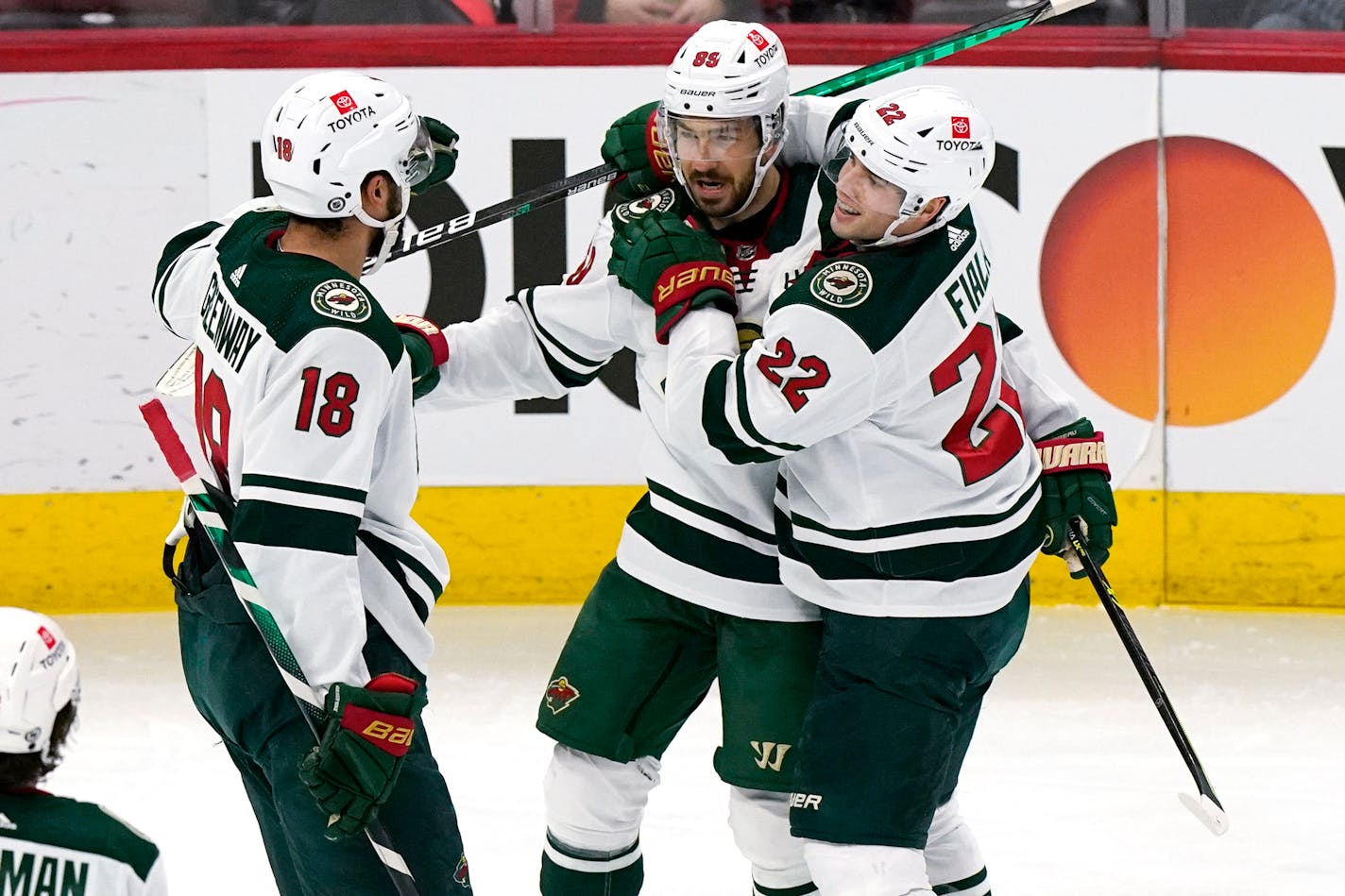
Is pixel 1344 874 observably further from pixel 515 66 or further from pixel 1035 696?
pixel 515 66

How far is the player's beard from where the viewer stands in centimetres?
253

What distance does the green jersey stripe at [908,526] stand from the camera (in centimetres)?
242

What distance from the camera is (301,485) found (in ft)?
6.56

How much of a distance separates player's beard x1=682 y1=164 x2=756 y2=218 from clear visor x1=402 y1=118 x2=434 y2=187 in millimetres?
A: 414

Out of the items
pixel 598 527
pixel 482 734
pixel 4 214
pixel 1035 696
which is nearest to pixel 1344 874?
pixel 1035 696

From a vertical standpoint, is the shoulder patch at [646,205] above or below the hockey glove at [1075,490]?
above

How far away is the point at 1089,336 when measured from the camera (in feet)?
15.4

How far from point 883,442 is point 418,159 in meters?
0.68

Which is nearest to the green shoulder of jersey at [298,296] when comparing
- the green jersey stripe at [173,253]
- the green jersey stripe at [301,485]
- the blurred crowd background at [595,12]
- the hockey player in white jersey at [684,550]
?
the green jersey stripe at [301,485]

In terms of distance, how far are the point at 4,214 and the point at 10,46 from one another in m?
0.41

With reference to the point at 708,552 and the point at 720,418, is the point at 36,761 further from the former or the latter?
the point at 708,552

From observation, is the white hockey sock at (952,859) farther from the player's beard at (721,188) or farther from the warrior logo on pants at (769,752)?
the player's beard at (721,188)

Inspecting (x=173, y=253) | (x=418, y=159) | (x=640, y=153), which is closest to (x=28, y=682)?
(x=418, y=159)

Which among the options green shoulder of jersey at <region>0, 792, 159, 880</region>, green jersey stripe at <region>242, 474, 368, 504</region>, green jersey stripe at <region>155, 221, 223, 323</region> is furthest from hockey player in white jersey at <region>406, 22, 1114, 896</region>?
green shoulder of jersey at <region>0, 792, 159, 880</region>
